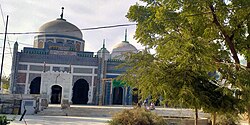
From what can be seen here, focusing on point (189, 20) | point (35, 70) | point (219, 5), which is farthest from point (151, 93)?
point (35, 70)

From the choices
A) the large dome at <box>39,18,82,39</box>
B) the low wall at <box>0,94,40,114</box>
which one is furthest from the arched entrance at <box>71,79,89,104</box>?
the low wall at <box>0,94,40,114</box>

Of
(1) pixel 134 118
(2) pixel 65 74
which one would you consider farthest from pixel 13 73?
(1) pixel 134 118

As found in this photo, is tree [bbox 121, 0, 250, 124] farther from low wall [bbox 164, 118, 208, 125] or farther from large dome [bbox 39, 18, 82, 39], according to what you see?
large dome [bbox 39, 18, 82, 39]

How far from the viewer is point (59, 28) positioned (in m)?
36.6

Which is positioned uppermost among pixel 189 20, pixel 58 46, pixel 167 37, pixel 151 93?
pixel 58 46

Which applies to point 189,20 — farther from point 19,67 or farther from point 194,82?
point 19,67

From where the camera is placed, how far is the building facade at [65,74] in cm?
3275

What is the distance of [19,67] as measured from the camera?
32.6m

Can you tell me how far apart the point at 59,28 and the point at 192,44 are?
31017 millimetres

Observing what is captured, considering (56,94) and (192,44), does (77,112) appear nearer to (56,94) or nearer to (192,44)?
(56,94)

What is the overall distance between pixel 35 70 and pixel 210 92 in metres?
27.2

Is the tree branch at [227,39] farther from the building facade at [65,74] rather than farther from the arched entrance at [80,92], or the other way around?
the arched entrance at [80,92]

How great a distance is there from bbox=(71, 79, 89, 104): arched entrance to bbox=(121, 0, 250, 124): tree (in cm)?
2616

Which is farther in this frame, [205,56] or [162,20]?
[162,20]
